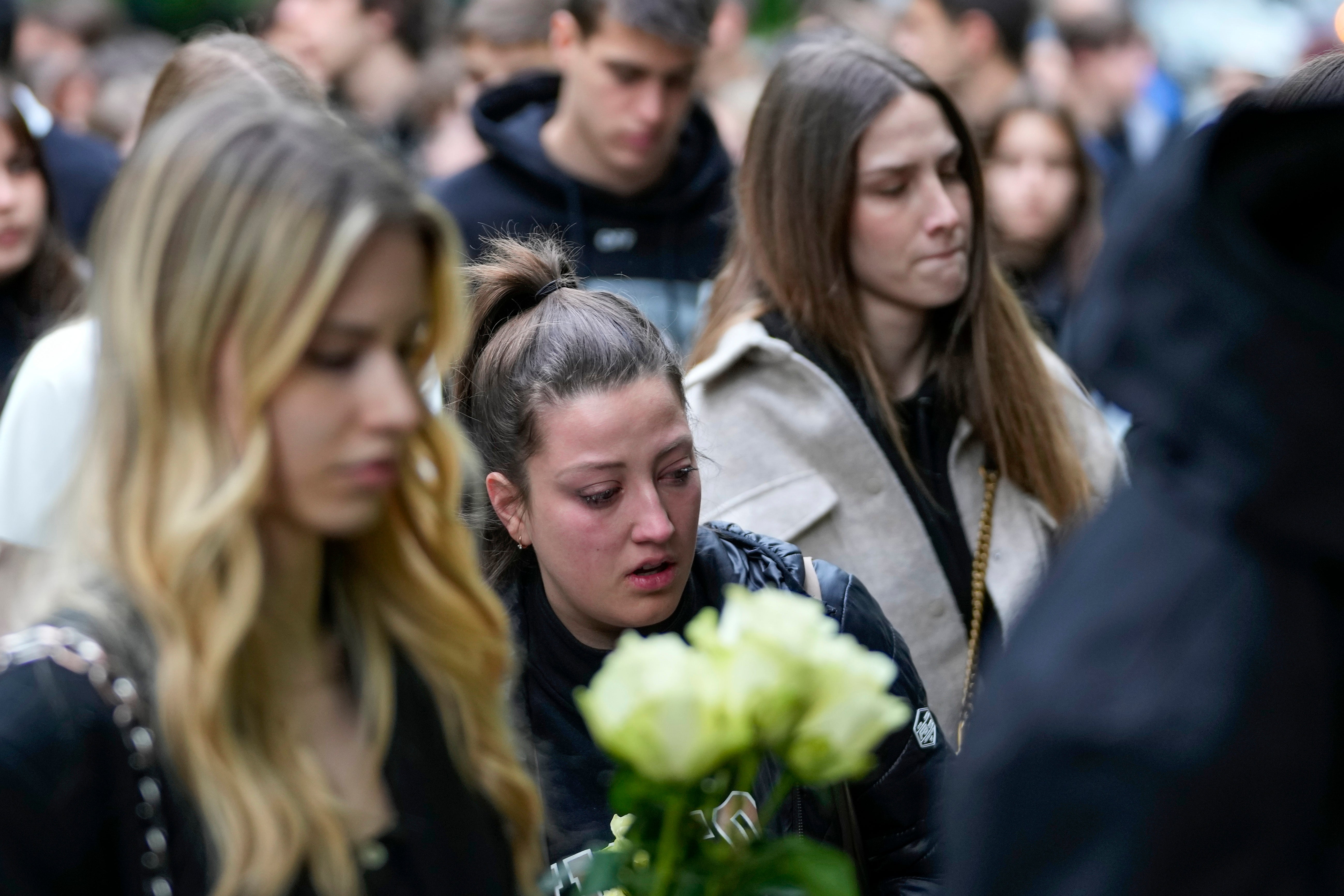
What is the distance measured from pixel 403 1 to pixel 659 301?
5.28 metres

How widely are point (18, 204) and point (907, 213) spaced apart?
222 centimetres

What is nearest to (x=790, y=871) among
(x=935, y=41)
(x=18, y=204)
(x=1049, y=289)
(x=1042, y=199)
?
(x=18, y=204)

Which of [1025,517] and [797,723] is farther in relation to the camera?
[1025,517]

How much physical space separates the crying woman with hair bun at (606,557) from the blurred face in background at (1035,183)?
10.5 ft

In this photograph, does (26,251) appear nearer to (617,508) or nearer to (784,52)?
(784,52)

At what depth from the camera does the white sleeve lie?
2.66 meters

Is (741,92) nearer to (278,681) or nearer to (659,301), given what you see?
(659,301)

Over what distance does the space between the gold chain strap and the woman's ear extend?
1012 mm

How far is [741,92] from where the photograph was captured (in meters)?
8.03

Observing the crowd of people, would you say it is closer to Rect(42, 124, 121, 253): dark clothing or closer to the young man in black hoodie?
the young man in black hoodie

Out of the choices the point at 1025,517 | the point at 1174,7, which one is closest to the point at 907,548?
the point at 1025,517

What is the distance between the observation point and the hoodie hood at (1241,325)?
4.11 ft

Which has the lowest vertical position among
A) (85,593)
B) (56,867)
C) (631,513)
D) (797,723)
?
(631,513)

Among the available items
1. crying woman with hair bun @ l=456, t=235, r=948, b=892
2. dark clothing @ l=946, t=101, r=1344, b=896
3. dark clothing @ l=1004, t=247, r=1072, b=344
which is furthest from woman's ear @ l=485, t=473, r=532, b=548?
dark clothing @ l=1004, t=247, r=1072, b=344
